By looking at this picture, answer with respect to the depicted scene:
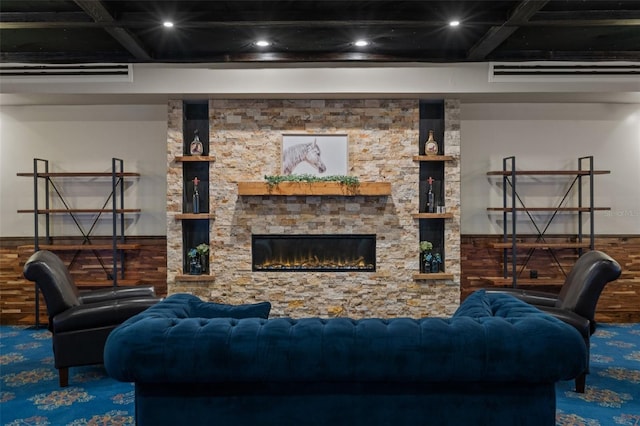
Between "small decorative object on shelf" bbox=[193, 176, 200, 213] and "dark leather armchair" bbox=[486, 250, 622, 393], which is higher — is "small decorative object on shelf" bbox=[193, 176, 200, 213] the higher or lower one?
the higher one

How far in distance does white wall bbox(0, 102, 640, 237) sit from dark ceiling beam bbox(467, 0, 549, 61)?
1.06m

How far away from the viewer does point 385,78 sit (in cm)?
520

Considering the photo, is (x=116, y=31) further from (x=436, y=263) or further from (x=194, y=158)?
(x=436, y=263)

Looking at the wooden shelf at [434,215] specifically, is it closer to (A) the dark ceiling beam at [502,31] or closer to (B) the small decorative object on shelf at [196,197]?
(A) the dark ceiling beam at [502,31]

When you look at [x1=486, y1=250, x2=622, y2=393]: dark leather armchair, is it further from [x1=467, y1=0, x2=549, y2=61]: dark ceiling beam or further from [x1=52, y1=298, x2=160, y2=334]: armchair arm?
[x1=52, y1=298, x2=160, y2=334]: armchair arm

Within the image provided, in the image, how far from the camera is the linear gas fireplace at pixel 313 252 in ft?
18.2

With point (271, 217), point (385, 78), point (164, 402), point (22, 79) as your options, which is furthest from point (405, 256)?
point (22, 79)

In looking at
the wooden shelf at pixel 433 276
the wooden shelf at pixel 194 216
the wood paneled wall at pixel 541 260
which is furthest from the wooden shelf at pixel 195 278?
the wood paneled wall at pixel 541 260

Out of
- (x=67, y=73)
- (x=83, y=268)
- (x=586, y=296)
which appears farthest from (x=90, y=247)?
(x=586, y=296)

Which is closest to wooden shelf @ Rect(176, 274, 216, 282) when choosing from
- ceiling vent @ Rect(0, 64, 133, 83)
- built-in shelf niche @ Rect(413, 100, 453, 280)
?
ceiling vent @ Rect(0, 64, 133, 83)

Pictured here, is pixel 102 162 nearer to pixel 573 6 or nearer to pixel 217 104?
pixel 217 104

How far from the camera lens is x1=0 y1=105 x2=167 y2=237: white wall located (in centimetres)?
584

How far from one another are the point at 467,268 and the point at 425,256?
2.32 ft

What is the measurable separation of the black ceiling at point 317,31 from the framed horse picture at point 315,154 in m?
0.91
